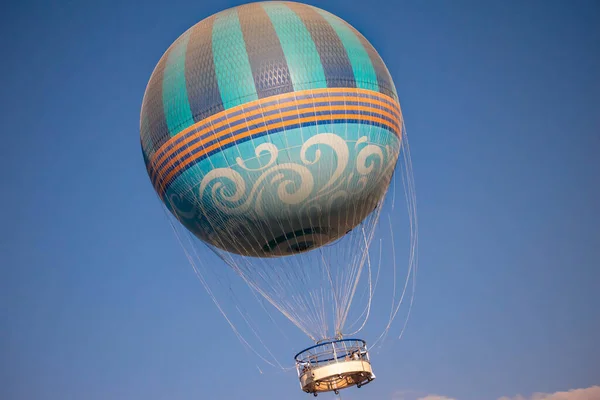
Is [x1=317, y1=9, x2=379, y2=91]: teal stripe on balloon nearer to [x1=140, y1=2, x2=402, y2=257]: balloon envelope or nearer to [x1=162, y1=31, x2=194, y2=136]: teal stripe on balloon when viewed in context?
[x1=140, y1=2, x2=402, y2=257]: balloon envelope

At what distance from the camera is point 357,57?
15211mm

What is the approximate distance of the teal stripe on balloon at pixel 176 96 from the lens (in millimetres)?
14703

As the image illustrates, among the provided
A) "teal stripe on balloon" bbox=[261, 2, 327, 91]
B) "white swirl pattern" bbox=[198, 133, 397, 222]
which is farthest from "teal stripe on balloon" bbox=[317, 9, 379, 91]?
"white swirl pattern" bbox=[198, 133, 397, 222]

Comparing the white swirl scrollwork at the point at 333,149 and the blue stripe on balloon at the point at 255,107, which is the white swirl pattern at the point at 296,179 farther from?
the blue stripe on balloon at the point at 255,107

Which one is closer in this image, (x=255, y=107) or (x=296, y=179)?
(x=255, y=107)

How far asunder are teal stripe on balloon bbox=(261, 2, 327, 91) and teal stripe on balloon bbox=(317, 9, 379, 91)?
0.88 m

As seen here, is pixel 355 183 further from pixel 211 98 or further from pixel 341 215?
pixel 211 98

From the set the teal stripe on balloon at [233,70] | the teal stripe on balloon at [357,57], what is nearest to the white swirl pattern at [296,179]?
the teal stripe on balloon at [233,70]

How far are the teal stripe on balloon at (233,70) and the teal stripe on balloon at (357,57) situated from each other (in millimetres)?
2255

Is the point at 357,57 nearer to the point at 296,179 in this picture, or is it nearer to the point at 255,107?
the point at 255,107

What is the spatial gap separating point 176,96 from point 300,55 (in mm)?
2806

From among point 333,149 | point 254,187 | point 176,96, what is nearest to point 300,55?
point 333,149

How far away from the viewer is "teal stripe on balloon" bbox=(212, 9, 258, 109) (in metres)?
14.2

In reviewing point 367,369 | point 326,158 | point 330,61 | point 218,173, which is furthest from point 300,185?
point 367,369
